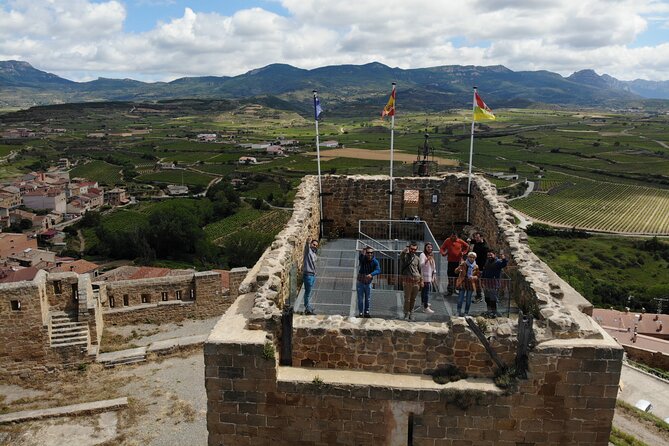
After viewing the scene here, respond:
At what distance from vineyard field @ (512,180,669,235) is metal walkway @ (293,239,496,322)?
87.4 metres

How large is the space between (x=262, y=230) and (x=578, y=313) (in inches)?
2955

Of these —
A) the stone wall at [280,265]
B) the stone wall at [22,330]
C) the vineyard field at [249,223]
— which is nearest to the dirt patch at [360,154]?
the vineyard field at [249,223]

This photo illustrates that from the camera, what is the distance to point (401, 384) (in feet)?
20.7

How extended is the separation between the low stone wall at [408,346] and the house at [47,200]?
352 feet

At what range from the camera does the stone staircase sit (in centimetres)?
1661

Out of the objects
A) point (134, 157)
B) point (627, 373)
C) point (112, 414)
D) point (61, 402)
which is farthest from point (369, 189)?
point (134, 157)

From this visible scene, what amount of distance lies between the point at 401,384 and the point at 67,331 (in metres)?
14.3

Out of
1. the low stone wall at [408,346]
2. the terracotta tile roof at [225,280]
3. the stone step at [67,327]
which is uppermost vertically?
the low stone wall at [408,346]

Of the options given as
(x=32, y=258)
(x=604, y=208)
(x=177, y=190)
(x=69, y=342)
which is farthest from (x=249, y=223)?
(x=69, y=342)

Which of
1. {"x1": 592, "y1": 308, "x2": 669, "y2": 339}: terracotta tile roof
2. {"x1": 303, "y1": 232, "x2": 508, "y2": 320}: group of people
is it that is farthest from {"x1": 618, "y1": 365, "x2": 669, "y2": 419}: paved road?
{"x1": 303, "y1": 232, "x2": 508, "y2": 320}: group of people

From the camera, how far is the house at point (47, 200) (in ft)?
332

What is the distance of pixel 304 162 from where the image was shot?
138m

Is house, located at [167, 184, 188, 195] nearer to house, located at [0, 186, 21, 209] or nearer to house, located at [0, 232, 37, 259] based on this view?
house, located at [0, 186, 21, 209]

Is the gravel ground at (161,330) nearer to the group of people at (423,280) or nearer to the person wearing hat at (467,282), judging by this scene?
the group of people at (423,280)
